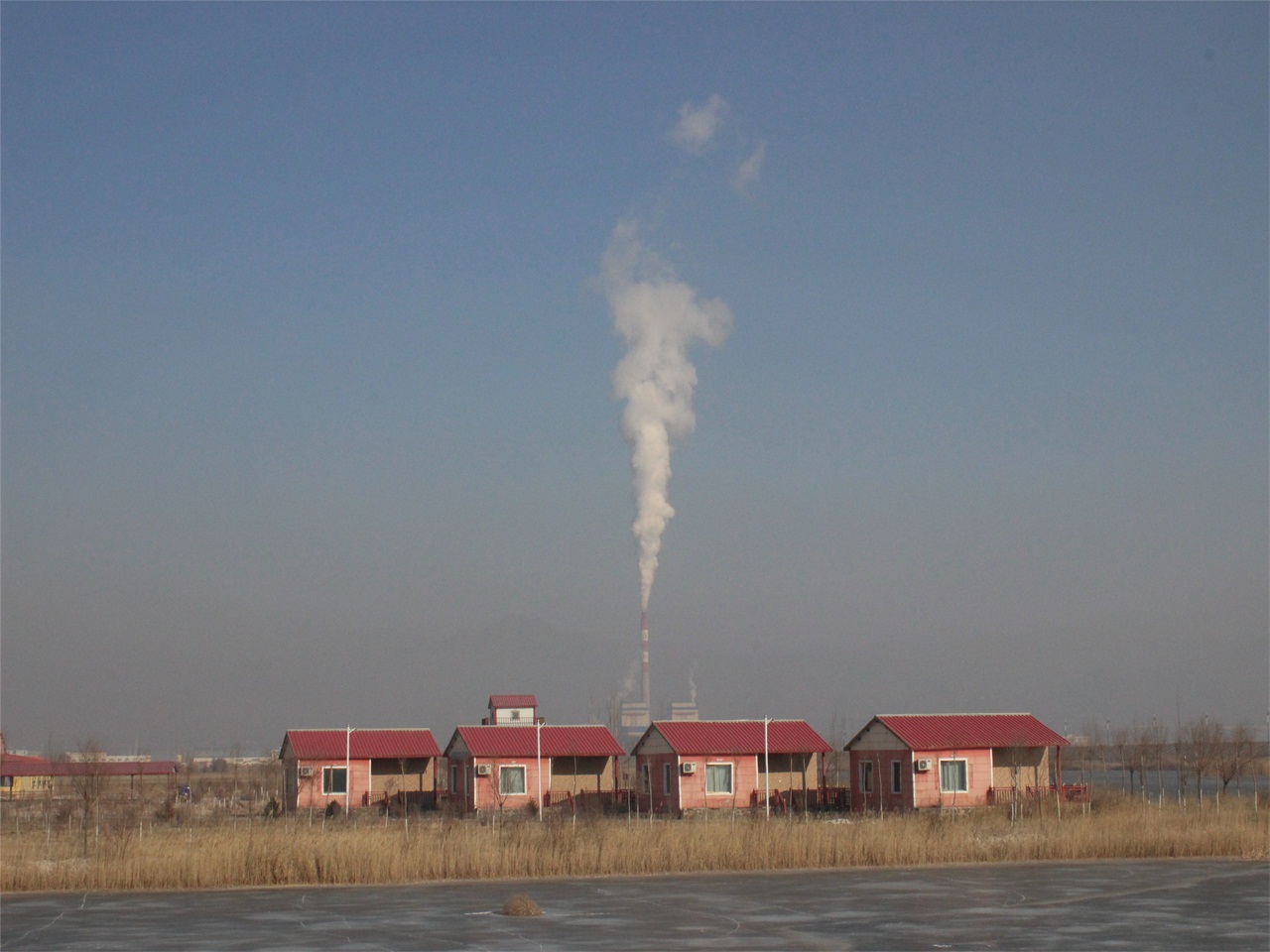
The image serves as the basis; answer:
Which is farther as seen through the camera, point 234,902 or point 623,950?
point 234,902

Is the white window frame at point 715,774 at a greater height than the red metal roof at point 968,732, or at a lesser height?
lesser

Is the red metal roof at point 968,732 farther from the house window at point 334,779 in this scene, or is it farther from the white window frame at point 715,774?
the house window at point 334,779

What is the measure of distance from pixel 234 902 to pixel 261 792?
46.2 meters

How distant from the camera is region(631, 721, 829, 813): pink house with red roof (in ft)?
141

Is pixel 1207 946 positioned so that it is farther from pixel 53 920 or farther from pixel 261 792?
pixel 261 792

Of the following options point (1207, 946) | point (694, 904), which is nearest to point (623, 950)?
point (694, 904)

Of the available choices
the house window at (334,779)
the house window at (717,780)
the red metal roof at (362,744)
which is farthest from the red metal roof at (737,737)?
the house window at (334,779)

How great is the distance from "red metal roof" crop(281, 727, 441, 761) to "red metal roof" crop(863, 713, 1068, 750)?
50.6 ft

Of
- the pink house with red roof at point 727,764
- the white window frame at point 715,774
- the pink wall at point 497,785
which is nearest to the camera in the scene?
the pink house with red roof at point 727,764

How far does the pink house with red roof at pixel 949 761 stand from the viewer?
1623 inches

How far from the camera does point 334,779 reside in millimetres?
46594

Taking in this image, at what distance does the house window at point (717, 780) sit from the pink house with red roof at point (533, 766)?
402cm

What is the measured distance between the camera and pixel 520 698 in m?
58.7

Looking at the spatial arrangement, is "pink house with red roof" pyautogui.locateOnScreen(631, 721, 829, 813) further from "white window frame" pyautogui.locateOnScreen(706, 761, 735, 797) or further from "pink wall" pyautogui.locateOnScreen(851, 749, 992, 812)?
"pink wall" pyautogui.locateOnScreen(851, 749, 992, 812)
